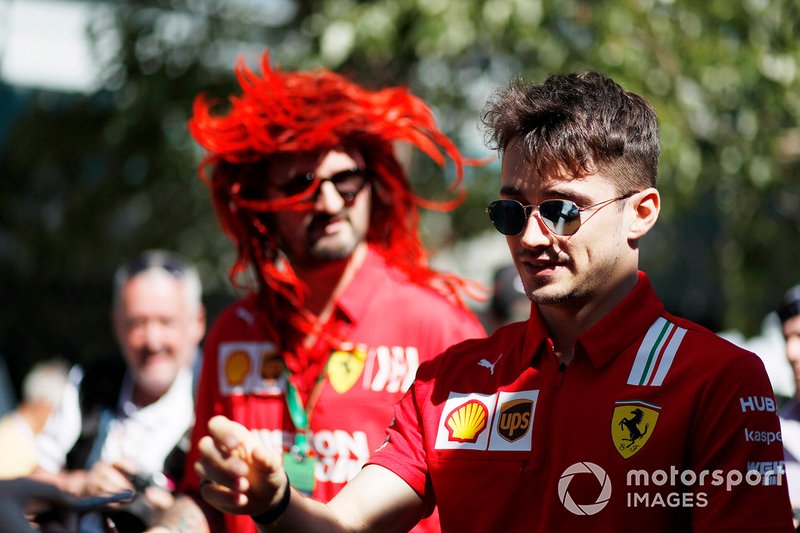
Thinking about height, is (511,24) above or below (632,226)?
above

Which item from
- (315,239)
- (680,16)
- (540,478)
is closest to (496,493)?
(540,478)

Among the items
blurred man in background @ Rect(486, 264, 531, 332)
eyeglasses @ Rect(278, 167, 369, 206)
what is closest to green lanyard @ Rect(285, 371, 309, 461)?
eyeglasses @ Rect(278, 167, 369, 206)

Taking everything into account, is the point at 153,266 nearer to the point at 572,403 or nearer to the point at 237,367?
the point at 237,367

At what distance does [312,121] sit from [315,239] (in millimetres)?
440

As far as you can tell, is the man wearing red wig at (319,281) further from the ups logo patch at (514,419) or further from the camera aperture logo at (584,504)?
the camera aperture logo at (584,504)

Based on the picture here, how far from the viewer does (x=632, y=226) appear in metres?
2.32

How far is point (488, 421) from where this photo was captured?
2.36 m

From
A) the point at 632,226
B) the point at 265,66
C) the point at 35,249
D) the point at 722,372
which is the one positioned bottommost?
the point at 722,372

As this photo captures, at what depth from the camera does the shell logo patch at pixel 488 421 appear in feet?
7.53

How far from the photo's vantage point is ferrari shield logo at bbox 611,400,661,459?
2.09 meters

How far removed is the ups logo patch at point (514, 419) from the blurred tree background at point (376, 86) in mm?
3338

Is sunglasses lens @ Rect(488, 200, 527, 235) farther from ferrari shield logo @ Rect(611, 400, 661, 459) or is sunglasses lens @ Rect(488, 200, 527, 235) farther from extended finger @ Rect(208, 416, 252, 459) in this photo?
extended finger @ Rect(208, 416, 252, 459)

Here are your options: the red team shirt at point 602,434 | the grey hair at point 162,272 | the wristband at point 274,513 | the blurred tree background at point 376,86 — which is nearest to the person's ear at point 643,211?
the red team shirt at point 602,434

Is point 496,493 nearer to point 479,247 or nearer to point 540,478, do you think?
point 540,478
